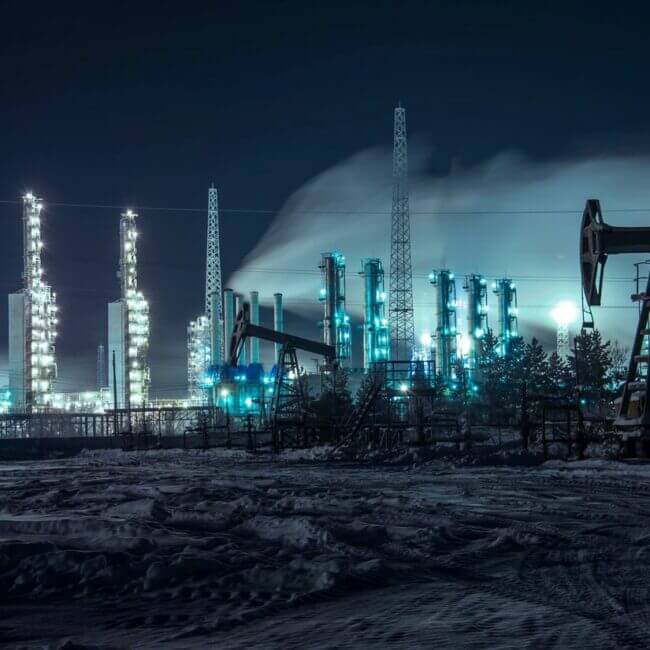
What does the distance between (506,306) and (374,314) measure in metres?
19.7

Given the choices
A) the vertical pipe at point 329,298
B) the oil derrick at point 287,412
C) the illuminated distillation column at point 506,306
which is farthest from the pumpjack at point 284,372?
the illuminated distillation column at point 506,306

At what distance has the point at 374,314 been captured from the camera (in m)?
77.7

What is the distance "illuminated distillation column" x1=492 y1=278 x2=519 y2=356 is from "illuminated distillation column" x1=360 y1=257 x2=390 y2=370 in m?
16.5

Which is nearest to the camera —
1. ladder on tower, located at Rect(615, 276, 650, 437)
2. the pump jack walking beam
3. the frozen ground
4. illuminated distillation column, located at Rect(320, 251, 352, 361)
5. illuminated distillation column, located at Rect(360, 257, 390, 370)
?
the frozen ground

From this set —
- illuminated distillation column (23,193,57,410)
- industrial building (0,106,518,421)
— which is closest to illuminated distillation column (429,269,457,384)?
industrial building (0,106,518,421)

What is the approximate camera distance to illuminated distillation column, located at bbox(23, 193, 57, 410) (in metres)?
78.1

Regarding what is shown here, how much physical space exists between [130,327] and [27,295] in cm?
946

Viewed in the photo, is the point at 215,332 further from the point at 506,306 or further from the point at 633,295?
the point at 633,295

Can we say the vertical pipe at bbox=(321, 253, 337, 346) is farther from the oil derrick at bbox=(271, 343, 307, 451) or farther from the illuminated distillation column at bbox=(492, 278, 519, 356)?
the oil derrick at bbox=(271, 343, 307, 451)

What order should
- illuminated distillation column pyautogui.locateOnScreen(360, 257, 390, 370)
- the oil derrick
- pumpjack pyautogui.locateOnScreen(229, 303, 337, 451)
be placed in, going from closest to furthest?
the oil derrick < pumpjack pyautogui.locateOnScreen(229, 303, 337, 451) < illuminated distillation column pyautogui.locateOnScreen(360, 257, 390, 370)

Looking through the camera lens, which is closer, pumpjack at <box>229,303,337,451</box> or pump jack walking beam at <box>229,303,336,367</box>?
pumpjack at <box>229,303,337,451</box>

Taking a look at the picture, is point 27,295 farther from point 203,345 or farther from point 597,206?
point 597,206

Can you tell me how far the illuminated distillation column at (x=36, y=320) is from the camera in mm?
78125

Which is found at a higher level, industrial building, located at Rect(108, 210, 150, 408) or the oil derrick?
industrial building, located at Rect(108, 210, 150, 408)
